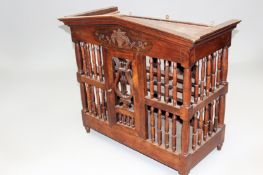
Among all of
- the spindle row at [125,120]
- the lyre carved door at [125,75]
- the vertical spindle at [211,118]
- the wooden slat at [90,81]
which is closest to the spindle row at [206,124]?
the vertical spindle at [211,118]

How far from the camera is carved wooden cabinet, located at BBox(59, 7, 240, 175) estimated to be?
7.45 ft

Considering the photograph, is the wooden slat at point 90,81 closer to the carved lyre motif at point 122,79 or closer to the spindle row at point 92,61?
the spindle row at point 92,61

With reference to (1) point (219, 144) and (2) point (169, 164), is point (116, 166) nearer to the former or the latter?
(2) point (169, 164)

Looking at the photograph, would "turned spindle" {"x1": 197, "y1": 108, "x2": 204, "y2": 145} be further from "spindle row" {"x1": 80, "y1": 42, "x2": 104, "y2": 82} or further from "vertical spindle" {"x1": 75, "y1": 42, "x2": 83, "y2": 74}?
"vertical spindle" {"x1": 75, "y1": 42, "x2": 83, "y2": 74}

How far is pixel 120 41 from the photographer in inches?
98.4

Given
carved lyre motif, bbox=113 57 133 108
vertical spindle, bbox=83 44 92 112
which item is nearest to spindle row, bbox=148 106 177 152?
carved lyre motif, bbox=113 57 133 108

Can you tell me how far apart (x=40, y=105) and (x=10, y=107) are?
30cm

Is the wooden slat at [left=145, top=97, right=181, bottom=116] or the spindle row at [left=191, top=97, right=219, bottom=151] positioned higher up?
the wooden slat at [left=145, top=97, right=181, bottom=116]

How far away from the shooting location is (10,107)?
150 inches

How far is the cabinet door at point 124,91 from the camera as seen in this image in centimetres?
251

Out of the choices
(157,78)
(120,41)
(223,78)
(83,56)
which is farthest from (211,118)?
(83,56)

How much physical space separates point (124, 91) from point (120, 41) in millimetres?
493

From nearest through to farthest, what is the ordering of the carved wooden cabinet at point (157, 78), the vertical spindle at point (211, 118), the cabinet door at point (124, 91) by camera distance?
1. the carved wooden cabinet at point (157, 78)
2. the cabinet door at point (124, 91)
3. the vertical spindle at point (211, 118)

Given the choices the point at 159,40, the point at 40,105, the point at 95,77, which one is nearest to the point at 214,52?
the point at 159,40
